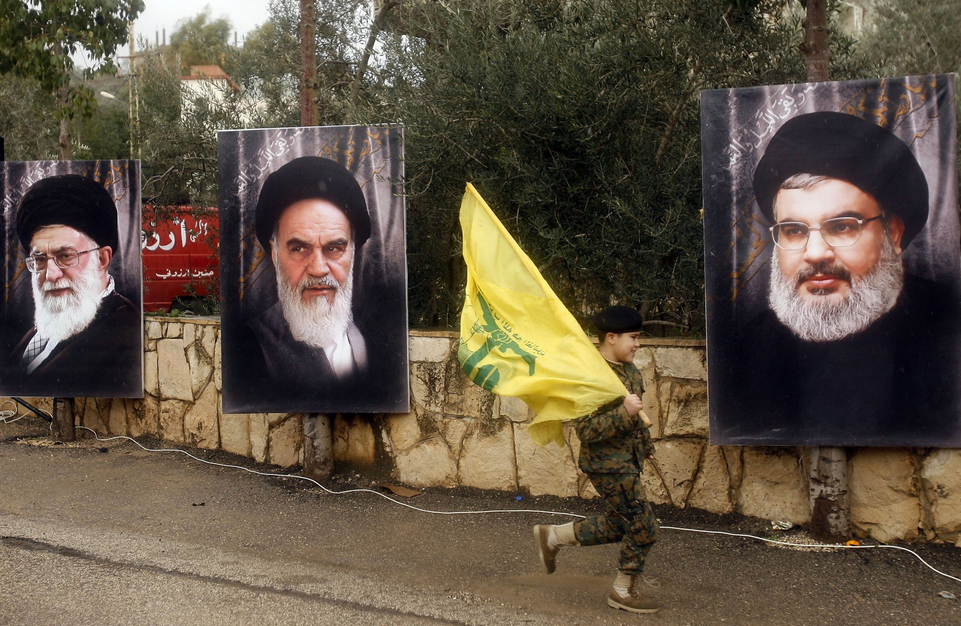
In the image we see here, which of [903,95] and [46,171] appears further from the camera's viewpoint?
[46,171]

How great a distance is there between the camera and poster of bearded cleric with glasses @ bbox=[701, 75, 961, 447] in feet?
17.9

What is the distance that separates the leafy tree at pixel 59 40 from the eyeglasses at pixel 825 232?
8.43 m

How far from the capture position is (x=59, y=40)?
1055cm

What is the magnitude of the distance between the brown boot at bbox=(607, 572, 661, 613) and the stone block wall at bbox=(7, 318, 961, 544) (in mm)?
1729

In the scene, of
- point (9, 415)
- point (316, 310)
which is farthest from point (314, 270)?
point (9, 415)

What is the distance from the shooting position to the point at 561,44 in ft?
21.7

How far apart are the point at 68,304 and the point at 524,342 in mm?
5613

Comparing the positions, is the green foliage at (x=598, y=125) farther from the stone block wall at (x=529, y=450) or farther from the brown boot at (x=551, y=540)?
the brown boot at (x=551, y=540)

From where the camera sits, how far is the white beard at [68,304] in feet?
28.3

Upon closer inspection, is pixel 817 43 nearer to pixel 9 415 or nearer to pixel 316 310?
pixel 316 310

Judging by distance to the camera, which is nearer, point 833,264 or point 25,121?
point 833,264

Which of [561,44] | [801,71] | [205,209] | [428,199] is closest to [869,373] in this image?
[801,71]

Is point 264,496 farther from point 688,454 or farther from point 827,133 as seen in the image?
point 827,133

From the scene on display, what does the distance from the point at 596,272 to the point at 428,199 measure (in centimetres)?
166
